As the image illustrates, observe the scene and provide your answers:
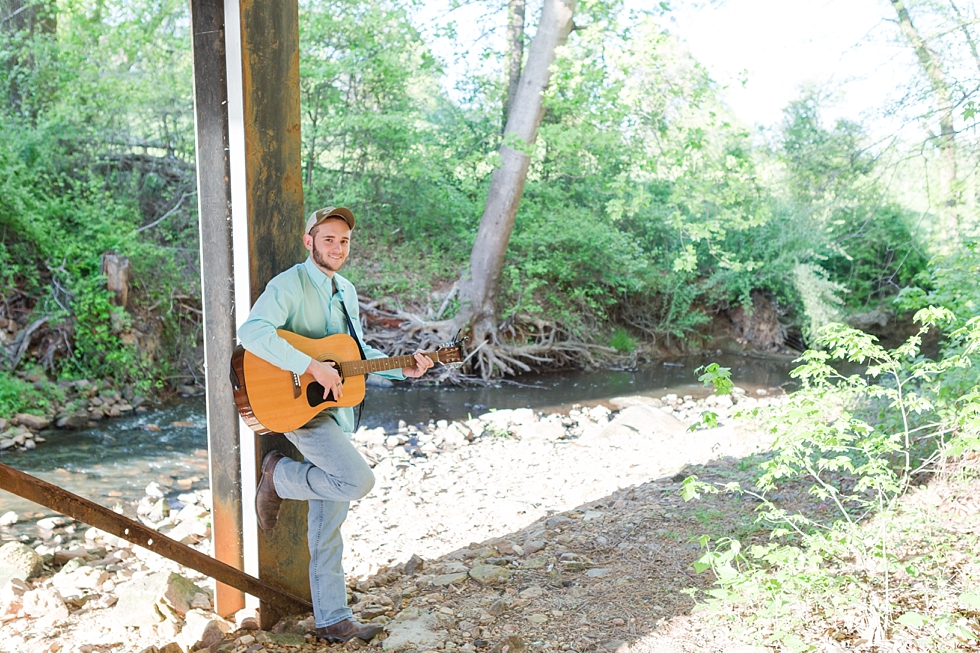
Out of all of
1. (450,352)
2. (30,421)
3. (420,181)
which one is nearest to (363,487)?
(450,352)

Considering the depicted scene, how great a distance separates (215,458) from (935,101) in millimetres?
5593

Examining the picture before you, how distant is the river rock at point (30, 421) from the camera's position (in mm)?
7000

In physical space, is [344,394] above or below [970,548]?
above

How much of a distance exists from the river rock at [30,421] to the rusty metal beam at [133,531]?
16.9 ft

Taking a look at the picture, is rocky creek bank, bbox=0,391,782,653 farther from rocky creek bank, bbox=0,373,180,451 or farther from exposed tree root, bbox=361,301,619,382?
exposed tree root, bbox=361,301,619,382

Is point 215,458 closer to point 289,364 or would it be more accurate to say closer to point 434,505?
point 289,364

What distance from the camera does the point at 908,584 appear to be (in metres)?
3.02

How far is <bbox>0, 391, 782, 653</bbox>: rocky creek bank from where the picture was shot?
9.55 ft

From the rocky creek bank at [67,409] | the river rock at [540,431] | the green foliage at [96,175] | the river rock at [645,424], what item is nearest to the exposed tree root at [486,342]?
the river rock at [540,431]

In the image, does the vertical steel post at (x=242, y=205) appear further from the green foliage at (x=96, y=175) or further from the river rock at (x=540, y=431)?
the green foliage at (x=96, y=175)

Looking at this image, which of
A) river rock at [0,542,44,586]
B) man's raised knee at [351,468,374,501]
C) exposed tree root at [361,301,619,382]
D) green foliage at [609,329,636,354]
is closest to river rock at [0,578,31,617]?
river rock at [0,542,44,586]

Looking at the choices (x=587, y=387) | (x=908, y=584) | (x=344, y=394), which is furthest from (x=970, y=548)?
(x=587, y=387)

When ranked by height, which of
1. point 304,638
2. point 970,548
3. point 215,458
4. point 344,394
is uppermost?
point 344,394

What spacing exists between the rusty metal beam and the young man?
0.23 metres
